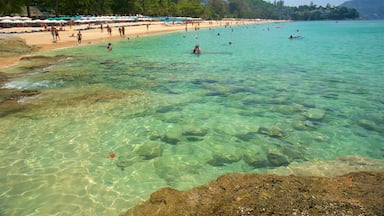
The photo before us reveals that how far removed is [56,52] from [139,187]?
29.3 meters

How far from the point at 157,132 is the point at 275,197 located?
643cm

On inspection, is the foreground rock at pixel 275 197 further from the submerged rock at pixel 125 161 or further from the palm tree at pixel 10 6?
the palm tree at pixel 10 6

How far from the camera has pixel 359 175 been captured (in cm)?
644

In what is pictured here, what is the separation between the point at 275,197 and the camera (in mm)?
5184

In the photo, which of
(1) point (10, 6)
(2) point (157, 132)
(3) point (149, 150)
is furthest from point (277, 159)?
(1) point (10, 6)

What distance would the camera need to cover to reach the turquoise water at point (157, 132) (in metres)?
7.52

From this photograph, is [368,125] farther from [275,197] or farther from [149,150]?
[149,150]

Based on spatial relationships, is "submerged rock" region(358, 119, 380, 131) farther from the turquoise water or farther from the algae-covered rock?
the algae-covered rock

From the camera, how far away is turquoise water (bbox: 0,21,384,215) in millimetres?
7520

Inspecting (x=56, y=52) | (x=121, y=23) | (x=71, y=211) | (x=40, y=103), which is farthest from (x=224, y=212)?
(x=121, y=23)

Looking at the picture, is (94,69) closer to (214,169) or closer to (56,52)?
(56,52)

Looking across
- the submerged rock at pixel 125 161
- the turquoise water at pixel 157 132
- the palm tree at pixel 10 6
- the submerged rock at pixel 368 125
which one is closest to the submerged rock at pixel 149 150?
the turquoise water at pixel 157 132

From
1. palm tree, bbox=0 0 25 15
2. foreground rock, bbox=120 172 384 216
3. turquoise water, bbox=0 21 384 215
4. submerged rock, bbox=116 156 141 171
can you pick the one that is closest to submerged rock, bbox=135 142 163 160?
turquoise water, bbox=0 21 384 215

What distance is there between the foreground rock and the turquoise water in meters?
1.41
